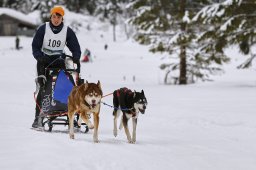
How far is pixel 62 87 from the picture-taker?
7.86 meters

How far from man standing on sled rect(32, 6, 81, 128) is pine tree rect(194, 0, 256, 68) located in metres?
11.5

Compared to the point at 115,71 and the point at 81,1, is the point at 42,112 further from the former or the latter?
the point at 81,1

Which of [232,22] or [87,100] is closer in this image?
[87,100]

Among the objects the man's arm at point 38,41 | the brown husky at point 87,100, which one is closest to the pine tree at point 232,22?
the man's arm at point 38,41

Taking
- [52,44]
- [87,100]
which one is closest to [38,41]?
[52,44]

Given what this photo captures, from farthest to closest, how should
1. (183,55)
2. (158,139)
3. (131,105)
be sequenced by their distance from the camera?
(183,55), (158,139), (131,105)

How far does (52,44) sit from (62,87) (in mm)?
831

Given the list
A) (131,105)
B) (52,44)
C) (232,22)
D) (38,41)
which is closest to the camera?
(131,105)

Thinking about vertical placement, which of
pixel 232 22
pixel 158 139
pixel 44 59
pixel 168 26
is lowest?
pixel 158 139

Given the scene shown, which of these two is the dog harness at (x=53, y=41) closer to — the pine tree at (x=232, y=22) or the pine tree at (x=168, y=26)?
the pine tree at (x=232, y=22)

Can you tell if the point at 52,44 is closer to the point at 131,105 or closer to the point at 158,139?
the point at 131,105

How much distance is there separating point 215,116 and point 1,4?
75.8 meters

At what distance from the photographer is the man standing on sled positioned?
311 inches

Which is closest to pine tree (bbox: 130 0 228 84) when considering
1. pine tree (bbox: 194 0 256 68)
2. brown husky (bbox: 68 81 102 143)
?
pine tree (bbox: 194 0 256 68)
